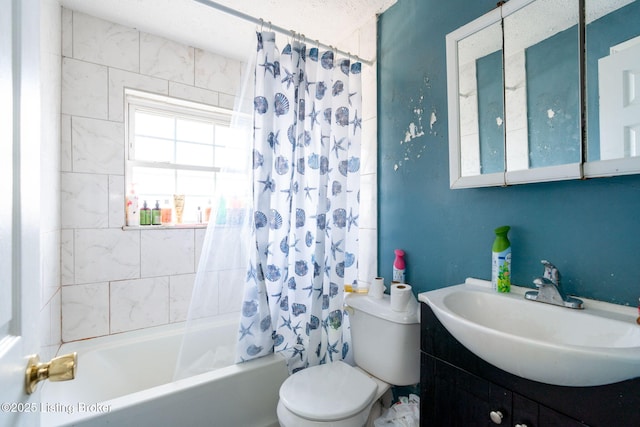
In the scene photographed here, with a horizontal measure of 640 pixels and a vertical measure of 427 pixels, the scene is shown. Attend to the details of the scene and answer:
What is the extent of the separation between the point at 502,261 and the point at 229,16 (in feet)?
6.59

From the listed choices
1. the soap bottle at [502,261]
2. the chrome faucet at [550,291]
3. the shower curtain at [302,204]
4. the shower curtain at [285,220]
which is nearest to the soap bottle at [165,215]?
the shower curtain at [285,220]

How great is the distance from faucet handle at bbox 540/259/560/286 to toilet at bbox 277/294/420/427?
520mm

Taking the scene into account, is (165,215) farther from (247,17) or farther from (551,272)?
(551,272)

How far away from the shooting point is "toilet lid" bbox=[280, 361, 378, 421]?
3.67ft

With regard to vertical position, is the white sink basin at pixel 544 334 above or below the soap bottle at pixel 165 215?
below

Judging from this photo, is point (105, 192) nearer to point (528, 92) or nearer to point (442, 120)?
point (442, 120)

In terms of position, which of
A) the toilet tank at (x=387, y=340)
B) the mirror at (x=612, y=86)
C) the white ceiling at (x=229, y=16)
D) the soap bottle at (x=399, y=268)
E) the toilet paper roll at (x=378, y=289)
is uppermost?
the white ceiling at (x=229, y=16)

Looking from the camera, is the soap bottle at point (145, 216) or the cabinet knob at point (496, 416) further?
the soap bottle at point (145, 216)

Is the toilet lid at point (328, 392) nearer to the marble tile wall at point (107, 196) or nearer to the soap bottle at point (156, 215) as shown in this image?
the marble tile wall at point (107, 196)

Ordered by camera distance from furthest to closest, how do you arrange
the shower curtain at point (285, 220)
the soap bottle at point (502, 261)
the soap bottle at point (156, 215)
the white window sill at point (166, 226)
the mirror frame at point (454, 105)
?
the soap bottle at point (156, 215)
the white window sill at point (166, 226)
the shower curtain at point (285, 220)
the mirror frame at point (454, 105)
the soap bottle at point (502, 261)

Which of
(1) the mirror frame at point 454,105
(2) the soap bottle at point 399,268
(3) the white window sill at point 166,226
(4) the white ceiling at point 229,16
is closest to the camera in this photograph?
(1) the mirror frame at point 454,105

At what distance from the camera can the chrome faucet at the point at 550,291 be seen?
93cm

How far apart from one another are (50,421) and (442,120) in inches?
79.4

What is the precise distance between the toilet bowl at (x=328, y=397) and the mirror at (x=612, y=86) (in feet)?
3.79
